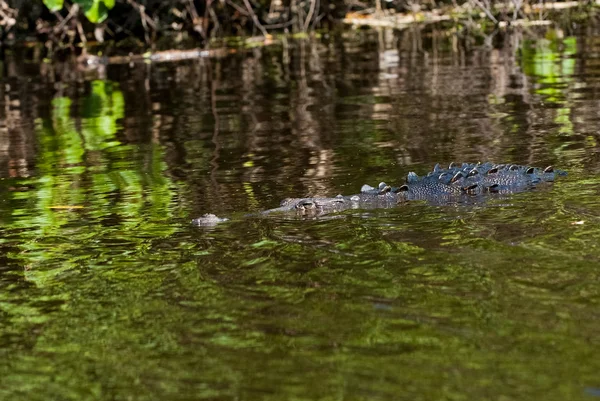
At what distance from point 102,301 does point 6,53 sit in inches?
686

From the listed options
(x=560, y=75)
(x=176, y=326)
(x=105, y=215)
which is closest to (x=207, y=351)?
(x=176, y=326)

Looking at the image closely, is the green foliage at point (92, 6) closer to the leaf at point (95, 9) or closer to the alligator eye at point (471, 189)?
the leaf at point (95, 9)

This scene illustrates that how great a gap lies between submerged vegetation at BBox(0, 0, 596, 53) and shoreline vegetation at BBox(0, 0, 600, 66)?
Answer: 20 mm

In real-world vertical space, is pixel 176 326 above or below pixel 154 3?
below

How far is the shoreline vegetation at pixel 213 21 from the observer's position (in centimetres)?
2034

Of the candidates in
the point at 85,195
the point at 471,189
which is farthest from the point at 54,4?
the point at 471,189

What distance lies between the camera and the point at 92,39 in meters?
22.3

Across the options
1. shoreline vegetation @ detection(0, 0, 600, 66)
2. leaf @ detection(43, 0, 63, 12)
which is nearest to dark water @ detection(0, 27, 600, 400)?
leaf @ detection(43, 0, 63, 12)

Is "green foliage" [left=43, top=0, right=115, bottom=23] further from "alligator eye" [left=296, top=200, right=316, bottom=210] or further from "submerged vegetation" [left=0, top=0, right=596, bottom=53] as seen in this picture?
"alligator eye" [left=296, top=200, right=316, bottom=210]

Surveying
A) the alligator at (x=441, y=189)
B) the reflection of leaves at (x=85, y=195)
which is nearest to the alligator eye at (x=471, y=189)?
the alligator at (x=441, y=189)

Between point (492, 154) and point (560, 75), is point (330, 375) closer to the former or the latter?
point (492, 154)

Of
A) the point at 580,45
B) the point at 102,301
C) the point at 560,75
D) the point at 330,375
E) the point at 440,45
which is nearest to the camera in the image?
the point at 330,375

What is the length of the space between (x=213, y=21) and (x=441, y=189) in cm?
1560

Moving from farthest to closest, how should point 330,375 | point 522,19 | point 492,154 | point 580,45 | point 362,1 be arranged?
1. point 362,1
2. point 522,19
3. point 580,45
4. point 492,154
5. point 330,375
